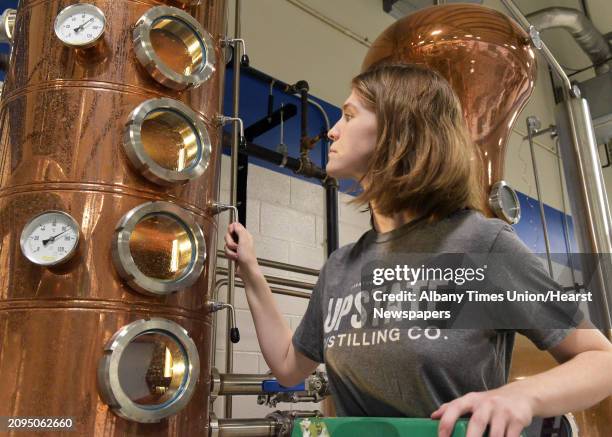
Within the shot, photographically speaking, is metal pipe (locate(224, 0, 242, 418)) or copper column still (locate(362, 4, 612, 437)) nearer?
metal pipe (locate(224, 0, 242, 418))

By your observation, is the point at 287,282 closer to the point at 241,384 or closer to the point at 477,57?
the point at 241,384

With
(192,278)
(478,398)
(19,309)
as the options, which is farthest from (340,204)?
(478,398)

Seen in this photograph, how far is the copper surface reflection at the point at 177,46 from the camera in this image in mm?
1338

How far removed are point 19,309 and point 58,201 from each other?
0.22 m

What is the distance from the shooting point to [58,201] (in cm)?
116

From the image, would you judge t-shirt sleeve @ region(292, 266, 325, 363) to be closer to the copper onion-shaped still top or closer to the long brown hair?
the long brown hair

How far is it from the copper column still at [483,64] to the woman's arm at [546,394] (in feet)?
3.32

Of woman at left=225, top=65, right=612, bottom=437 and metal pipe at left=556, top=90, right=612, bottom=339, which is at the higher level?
metal pipe at left=556, top=90, right=612, bottom=339

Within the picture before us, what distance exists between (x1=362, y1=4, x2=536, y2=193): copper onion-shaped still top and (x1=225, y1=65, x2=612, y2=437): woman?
74cm

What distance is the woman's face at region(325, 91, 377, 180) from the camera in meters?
0.98

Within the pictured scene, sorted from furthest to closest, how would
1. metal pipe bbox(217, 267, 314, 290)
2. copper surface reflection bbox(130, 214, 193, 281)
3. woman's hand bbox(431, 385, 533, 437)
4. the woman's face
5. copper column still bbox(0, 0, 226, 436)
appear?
metal pipe bbox(217, 267, 314, 290), copper surface reflection bbox(130, 214, 193, 281), copper column still bbox(0, 0, 226, 436), the woman's face, woman's hand bbox(431, 385, 533, 437)

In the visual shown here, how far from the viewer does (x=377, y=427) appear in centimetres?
63

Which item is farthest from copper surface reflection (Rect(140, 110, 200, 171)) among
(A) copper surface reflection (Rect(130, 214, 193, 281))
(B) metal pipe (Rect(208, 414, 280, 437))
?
(B) metal pipe (Rect(208, 414, 280, 437))

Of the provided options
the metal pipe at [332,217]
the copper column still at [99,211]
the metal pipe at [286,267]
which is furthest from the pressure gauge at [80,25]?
the metal pipe at [332,217]
